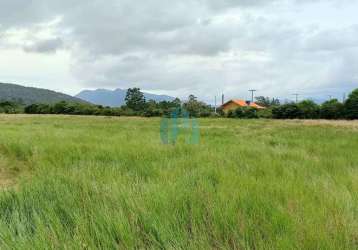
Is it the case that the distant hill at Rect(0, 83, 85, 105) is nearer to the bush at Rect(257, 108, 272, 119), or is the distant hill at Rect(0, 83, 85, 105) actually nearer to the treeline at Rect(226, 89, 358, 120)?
the treeline at Rect(226, 89, 358, 120)

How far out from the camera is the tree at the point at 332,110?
147ft

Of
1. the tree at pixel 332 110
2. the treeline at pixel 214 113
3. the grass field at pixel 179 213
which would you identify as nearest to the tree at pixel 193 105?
the treeline at pixel 214 113

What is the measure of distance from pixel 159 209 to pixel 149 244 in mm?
513

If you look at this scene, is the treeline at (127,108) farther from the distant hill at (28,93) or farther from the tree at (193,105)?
the distant hill at (28,93)

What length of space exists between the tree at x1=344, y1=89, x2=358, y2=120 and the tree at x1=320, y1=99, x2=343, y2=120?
839 millimetres

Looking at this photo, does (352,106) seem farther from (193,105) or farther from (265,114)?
(193,105)

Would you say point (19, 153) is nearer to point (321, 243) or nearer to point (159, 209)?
point (159, 209)

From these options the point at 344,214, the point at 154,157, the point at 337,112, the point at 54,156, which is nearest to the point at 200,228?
the point at 344,214

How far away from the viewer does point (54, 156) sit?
6.78 m

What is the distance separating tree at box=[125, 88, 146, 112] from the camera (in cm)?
6900

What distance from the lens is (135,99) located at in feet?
228
